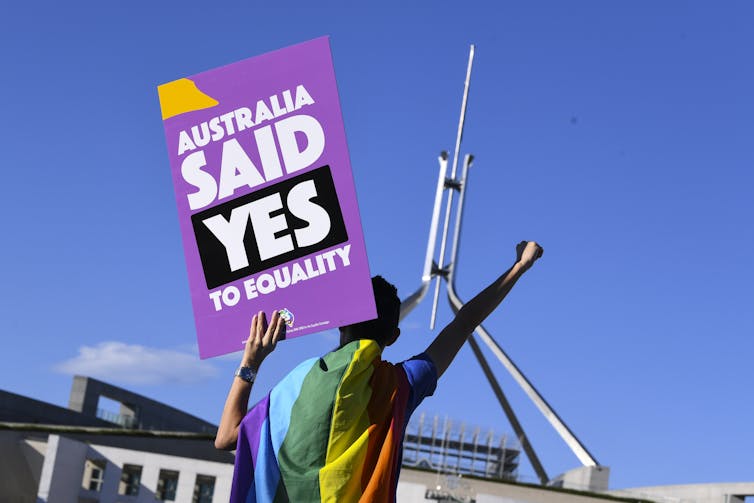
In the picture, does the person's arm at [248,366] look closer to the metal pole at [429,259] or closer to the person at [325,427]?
the person at [325,427]

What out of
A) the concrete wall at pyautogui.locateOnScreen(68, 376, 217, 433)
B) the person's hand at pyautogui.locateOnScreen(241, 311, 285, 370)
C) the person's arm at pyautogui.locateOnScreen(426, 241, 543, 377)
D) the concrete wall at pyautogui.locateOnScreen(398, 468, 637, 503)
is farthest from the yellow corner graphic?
the concrete wall at pyautogui.locateOnScreen(68, 376, 217, 433)

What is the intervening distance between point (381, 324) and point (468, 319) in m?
0.21

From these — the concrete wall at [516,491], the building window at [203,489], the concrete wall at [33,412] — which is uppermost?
the concrete wall at [33,412]

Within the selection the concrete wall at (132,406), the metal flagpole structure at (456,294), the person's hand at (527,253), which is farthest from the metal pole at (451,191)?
the person's hand at (527,253)

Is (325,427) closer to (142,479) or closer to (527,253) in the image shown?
(527,253)

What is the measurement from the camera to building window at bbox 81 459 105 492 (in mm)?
21188

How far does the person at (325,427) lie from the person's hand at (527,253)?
451 mm

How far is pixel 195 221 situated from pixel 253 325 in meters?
0.31

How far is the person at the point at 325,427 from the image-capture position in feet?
7.06

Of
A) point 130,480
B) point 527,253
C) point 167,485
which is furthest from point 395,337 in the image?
point 130,480

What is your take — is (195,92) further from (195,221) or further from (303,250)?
(303,250)

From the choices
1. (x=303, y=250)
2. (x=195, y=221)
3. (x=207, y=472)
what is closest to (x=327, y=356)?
(x=303, y=250)

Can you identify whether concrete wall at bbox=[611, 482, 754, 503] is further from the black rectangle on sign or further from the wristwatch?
the wristwatch

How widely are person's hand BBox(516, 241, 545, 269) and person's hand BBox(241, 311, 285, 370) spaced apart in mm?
578
